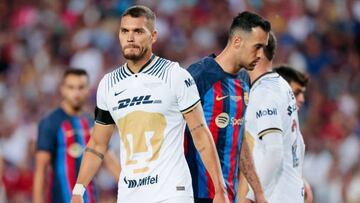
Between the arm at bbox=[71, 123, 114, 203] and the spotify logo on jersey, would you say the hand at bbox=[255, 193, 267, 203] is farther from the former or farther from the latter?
the arm at bbox=[71, 123, 114, 203]

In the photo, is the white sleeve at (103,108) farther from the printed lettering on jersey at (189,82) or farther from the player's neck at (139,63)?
the printed lettering on jersey at (189,82)

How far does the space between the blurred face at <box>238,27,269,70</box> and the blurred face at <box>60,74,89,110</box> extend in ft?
12.0

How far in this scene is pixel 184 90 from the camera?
891 centimetres

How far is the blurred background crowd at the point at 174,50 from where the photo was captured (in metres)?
19.2

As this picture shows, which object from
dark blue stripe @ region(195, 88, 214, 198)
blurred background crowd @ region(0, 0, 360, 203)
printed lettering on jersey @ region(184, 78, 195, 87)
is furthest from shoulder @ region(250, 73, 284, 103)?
blurred background crowd @ region(0, 0, 360, 203)

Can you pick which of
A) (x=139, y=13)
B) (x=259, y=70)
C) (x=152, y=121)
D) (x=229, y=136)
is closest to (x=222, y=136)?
(x=229, y=136)

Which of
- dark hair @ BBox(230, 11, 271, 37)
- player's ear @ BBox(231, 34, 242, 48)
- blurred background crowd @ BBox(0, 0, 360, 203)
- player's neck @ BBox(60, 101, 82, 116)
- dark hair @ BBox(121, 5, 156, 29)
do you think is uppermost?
blurred background crowd @ BBox(0, 0, 360, 203)

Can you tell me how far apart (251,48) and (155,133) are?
1.24 m

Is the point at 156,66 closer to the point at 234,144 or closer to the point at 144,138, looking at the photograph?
the point at 144,138

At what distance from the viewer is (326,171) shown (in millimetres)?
18328

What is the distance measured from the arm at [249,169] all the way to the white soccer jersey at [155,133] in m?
0.80

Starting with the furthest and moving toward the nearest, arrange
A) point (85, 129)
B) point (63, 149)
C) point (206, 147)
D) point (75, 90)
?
point (75, 90), point (85, 129), point (63, 149), point (206, 147)

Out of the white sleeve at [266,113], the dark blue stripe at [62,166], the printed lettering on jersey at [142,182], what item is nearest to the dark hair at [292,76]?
the white sleeve at [266,113]

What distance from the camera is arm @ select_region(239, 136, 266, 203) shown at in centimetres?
954
